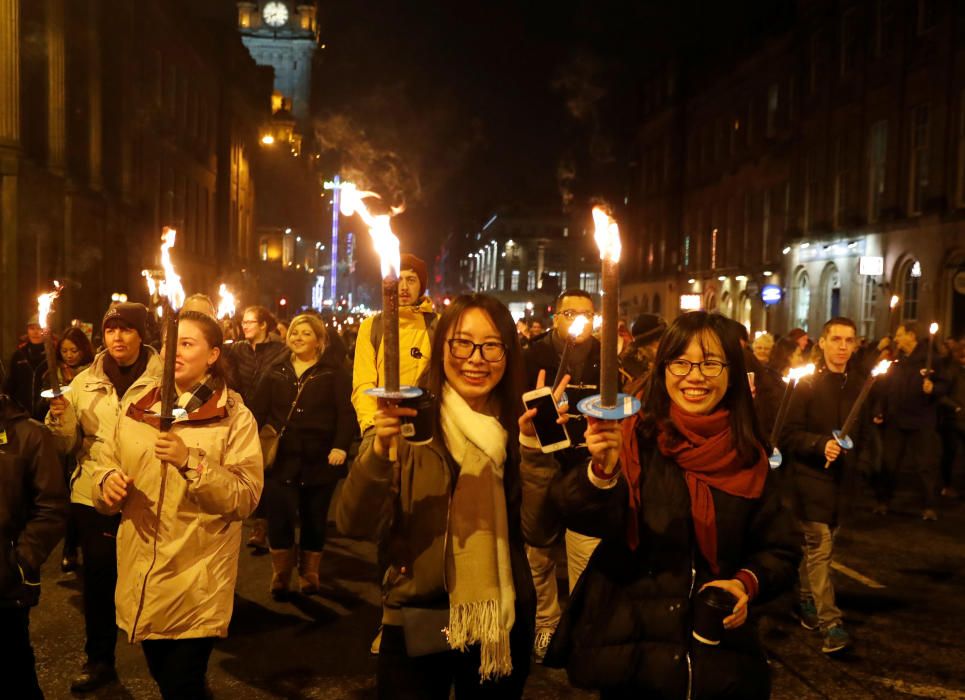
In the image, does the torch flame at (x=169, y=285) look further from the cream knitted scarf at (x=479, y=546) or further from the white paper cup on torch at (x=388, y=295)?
the cream knitted scarf at (x=479, y=546)

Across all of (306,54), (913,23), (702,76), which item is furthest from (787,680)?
(306,54)

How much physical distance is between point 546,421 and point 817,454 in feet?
12.7

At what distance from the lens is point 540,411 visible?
273 centimetres

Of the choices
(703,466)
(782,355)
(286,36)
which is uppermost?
(286,36)

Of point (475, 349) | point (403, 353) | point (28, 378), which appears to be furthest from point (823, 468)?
point (28, 378)

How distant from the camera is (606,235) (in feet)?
8.52

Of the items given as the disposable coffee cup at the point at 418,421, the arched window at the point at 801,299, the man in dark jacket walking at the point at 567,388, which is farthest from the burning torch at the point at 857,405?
the arched window at the point at 801,299

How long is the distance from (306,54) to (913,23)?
77.8m

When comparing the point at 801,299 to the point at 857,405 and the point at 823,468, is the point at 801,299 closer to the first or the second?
the point at 823,468

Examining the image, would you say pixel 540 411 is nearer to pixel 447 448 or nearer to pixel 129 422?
pixel 447 448

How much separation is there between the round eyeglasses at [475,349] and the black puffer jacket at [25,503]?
5.84 feet

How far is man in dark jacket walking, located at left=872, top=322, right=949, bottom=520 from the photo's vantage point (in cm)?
1120

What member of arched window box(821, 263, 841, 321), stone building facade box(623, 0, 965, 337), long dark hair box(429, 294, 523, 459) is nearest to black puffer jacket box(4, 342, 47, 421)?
long dark hair box(429, 294, 523, 459)

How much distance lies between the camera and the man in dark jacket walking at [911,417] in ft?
36.8
